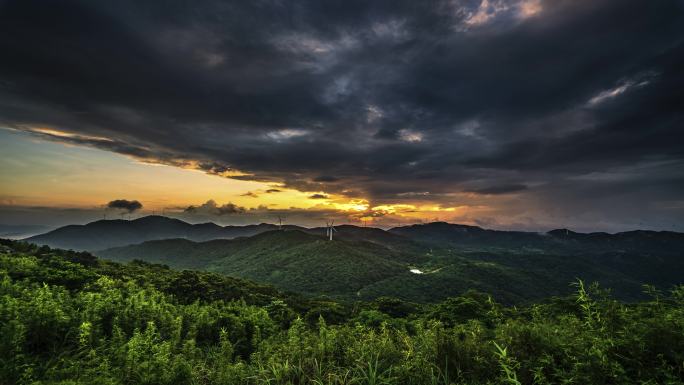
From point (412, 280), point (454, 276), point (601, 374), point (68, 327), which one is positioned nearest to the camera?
point (601, 374)

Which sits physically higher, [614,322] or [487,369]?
[614,322]

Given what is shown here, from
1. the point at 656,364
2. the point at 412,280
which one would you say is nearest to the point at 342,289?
the point at 412,280

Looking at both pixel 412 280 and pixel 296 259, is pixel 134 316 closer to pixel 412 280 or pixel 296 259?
pixel 412 280

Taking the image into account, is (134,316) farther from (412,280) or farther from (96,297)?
(412,280)

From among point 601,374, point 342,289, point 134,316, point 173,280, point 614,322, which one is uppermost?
point 614,322

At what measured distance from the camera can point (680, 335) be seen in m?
4.19

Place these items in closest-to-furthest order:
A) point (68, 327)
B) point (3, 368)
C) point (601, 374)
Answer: point (601, 374) < point (3, 368) < point (68, 327)

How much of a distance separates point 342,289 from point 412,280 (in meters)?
34.2

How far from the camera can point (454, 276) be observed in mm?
157500

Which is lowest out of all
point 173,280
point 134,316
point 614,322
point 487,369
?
point 173,280

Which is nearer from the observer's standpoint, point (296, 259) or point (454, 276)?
point (454, 276)

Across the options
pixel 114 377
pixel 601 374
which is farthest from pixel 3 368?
pixel 601 374

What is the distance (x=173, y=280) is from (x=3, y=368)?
26.0m

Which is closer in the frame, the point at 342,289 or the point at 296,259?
the point at 342,289
